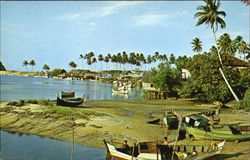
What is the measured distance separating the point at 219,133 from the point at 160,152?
7165mm

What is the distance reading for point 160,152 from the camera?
37.8 feet

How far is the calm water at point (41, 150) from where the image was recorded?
1510 centimetres

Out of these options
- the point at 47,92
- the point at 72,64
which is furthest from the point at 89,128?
the point at 72,64

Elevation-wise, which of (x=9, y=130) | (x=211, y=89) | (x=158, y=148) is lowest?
(x=9, y=130)

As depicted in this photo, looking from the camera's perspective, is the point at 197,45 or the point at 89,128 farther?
the point at 197,45

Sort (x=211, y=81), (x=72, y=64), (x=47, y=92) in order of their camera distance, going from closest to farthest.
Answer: (x=211, y=81) → (x=47, y=92) → (x=72, y=64)

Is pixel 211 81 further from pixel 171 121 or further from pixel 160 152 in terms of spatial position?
pixel 160 152

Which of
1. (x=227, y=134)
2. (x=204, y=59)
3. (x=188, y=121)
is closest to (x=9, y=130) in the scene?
(x=188, y=121)

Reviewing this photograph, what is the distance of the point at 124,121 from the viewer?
24.0 m

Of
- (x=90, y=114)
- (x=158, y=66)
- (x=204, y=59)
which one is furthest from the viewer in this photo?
(x=158, y=66)

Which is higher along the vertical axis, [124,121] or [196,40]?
[196,40]

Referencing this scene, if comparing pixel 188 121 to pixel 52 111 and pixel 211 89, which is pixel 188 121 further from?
pixel 211 89

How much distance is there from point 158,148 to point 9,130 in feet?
48.4

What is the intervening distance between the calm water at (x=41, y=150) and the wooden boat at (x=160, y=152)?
2.66 m
